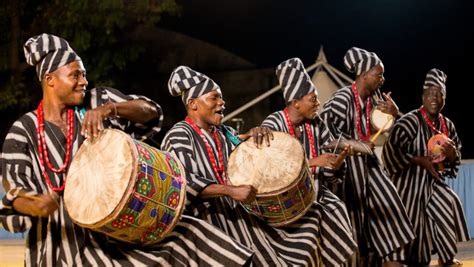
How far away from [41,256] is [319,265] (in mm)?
2145

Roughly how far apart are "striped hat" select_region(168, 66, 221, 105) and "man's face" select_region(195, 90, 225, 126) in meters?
0.03

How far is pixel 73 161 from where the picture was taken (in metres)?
4.20

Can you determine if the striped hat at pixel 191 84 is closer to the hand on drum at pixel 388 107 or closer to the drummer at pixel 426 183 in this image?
the hand on drum at pixel 388 107

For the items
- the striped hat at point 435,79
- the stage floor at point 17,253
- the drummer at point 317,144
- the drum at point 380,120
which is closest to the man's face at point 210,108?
the drummer at point 317,144

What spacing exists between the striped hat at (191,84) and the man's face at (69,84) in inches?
48.6

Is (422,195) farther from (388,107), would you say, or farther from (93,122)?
(93,122)

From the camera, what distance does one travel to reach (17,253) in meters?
8.80

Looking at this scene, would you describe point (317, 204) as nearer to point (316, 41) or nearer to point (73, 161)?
point (73, 161)

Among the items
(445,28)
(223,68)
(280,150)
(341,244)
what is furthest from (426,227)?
(223,68)

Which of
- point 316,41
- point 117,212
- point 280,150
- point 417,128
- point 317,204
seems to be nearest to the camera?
point 117,212

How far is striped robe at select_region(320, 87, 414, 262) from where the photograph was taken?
6.76 meters

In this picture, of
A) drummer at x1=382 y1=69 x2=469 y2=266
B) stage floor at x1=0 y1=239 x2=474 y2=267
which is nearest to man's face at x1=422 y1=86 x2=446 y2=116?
drummer at x1=382 y1=69 x2=469 y2=266

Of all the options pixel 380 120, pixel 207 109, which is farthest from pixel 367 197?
pixel 207 109

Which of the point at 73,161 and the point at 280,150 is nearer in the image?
the point at 73,161
